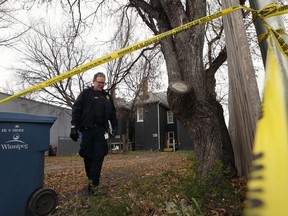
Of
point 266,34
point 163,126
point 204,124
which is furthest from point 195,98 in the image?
point 163,126

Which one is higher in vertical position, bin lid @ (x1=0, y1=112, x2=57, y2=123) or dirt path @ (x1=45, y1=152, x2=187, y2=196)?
bin lid @ (x1=0, y1=112, x2=57, y2=123)

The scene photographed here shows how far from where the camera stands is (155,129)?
37.2 metres

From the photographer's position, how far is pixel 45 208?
12.8 feet

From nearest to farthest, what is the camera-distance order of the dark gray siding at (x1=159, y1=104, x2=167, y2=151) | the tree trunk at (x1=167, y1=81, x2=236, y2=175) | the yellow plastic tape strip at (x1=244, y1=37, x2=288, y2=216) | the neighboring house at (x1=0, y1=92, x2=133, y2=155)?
the yellow plastic tape strip at (x1=244, y1=37, x2=288, y2=216) < the tree trunk at (x1=167, y1=81, x2=236, y2=175) < the neighboring house at (x1=0, y1=92, x2=133, y2=155) < the dark gray siding at (x1=159, y1=104, x2=167, y2=151)

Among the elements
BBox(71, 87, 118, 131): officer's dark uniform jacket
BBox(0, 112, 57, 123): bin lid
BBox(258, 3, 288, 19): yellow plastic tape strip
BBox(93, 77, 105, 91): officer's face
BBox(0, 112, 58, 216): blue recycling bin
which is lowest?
BBox(0, 112, 58, 216): blue recycling bin

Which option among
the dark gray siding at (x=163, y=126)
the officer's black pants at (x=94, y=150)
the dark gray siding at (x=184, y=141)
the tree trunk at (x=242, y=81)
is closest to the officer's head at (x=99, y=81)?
the officer's black pants at (x=94, y=150)

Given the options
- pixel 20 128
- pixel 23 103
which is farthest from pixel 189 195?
pixel 23 103

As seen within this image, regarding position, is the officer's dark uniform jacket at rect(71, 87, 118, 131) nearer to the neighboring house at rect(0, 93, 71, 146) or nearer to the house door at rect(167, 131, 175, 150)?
the neighboring house at rect(0, 93, 71, 146)

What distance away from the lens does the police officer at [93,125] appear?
4859mm

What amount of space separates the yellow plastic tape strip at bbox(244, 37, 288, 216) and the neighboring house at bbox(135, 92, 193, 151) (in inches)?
1385

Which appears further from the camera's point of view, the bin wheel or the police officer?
the police officer

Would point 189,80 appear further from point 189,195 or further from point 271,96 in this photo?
point 271,96

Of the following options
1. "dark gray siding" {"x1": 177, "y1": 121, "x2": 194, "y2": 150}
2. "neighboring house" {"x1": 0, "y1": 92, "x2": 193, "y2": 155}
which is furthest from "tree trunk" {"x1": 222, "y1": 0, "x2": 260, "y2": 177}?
"dark gray siding" {"x1": 177, "y1": 121, "x2": 194, "y2": 150}

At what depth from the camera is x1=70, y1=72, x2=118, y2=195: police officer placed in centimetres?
486
